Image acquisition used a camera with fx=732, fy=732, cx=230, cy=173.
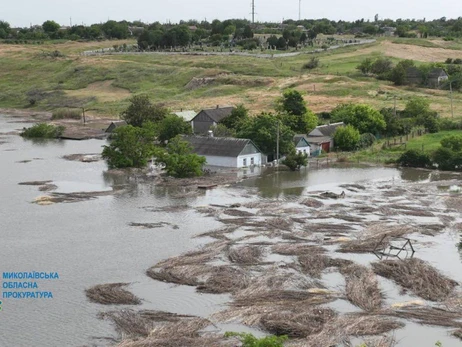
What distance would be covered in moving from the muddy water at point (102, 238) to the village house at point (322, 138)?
409 centimetres

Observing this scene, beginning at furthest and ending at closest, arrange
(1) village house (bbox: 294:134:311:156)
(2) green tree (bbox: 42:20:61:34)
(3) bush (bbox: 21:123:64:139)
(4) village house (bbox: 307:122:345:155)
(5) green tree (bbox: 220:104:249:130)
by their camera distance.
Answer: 1. (2) green tree (bbox: 42:20:61:34)
2. (3) bush (bbox: 21:123:64:139)
3. (5) green tree (bbox: 220:104:249:130)
4. (4) village house (bbox: 307:122:345:155)
5. (1) village house (bbox: 294:134:311:156)

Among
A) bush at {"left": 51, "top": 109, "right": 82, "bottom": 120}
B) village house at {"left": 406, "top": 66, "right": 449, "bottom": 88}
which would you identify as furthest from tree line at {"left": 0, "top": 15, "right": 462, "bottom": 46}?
bush at {"left": 51, "top": 109, "right": 82, "bottom": 120}

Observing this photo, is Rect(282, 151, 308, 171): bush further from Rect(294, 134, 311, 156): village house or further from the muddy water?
Rect(294, 134, 311, 156): village house

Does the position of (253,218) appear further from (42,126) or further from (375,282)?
(42,126)

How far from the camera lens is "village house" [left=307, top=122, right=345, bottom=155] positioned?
40125mm

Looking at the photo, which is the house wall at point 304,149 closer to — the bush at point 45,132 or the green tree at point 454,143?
the green tree at point 454,143

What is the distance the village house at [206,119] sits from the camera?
44844mm

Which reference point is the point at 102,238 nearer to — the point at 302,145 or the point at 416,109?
the point at 302,145

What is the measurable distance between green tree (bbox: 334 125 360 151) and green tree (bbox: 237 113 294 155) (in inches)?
163

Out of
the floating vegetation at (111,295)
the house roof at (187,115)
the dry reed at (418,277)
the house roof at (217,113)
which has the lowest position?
the dry reed at (418,277)

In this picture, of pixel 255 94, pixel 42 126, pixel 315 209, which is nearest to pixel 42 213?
pixel 315 209

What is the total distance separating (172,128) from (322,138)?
855 cm

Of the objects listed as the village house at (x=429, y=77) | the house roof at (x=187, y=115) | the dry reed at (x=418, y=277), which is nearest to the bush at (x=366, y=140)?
the house roof at (x=187, y=115)

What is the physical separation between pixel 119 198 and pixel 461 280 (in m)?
14.9
